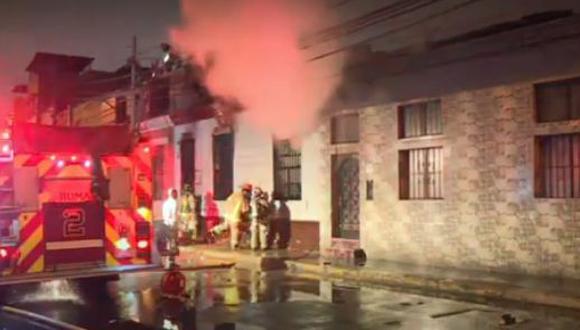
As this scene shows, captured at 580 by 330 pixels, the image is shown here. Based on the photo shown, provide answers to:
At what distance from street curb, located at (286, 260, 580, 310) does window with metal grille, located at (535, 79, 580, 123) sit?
119 inches

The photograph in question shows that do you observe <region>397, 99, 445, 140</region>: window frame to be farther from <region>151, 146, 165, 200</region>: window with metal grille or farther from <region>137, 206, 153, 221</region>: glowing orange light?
<region>151, 146, 165, 200</region>: window with metal grille

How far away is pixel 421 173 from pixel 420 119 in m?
1.11

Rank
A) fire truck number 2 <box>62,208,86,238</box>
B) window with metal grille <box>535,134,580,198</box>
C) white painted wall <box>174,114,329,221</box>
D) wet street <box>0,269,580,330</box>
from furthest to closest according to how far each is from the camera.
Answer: white painted wall <box>174,114,329,221</box>, window with metal grille <box>535,134,580,198</box>, fire truck number 2 <box>62,208,86,238</box>, wet street <box>0,269,580,330</box>

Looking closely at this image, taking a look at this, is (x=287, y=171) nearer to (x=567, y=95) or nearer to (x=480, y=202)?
(x=480, y=202)

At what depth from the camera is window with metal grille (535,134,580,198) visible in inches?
522

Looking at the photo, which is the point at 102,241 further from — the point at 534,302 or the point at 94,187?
the point at 534,302

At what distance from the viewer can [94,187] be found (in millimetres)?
10539

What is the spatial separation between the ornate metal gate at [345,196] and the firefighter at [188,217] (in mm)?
6316

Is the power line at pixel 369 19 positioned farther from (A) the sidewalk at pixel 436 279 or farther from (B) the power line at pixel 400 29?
(A) the sidewalk at pixel 436 279

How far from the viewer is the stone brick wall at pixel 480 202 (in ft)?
43.8

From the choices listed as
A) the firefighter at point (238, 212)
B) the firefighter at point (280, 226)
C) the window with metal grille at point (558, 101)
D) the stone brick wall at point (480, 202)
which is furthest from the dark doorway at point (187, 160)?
the window with metal grille at point (558, 101)

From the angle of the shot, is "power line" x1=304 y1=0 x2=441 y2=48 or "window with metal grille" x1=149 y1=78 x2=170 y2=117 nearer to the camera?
"power line" x1=304 y1=0 x2=441 y2=48

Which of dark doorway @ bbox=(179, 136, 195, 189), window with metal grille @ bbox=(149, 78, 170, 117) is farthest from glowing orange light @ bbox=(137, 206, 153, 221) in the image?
window with metal grille @ bbox=(149, 78, 170, 117)

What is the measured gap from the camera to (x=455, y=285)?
12.9 meters
